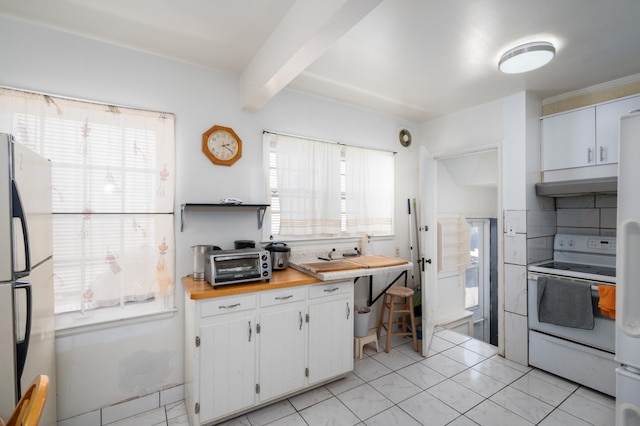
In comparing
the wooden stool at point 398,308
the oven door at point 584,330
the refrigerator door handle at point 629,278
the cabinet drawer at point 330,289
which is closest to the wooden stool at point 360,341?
the wooden stool at point 398,308

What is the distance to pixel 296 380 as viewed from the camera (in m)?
2.21

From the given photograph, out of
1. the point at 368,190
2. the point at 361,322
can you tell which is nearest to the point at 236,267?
the point at 361,322

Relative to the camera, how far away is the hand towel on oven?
2.35 m

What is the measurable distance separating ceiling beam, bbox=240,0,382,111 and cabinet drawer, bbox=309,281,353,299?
1632 mm

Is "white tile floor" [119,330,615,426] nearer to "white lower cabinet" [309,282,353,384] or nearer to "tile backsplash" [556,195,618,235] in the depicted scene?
"white lower cabinet" [309,282,353,384]

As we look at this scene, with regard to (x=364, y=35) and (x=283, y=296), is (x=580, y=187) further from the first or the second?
(x=283, y=296)

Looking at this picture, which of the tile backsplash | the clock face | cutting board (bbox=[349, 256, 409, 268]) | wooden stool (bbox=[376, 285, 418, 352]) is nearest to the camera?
the clock face

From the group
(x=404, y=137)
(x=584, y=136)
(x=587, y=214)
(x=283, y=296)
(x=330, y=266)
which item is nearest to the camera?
(x=283, y=296)

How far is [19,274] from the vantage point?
3.96 feet

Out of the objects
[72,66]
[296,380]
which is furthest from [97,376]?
[72,66]

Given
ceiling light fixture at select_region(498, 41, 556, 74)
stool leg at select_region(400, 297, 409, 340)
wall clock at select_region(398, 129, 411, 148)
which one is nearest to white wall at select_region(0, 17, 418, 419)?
wall clock at select_region(398, 129, 411, 148)

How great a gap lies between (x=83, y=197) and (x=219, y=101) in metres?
1.27

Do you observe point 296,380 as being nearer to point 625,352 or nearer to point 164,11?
point 625,352

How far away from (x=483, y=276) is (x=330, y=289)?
3.36m
